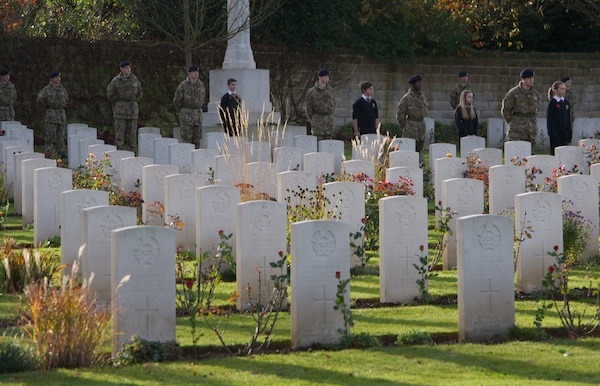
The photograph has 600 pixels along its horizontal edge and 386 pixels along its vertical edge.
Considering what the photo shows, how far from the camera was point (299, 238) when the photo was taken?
33.2 ft

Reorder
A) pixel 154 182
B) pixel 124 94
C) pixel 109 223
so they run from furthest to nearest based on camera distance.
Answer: pixel 124 94, pixel 154 182, pixel 109 223

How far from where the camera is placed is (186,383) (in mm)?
8875

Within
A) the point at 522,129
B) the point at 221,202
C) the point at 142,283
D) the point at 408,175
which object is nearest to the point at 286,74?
the point at 522,129

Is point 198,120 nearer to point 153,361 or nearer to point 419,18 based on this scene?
point 419,18

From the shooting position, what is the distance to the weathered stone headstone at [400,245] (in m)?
12.0

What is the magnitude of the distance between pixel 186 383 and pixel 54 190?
22.7ft

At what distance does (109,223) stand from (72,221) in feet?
5.12

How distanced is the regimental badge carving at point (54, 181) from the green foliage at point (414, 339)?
20.3ft

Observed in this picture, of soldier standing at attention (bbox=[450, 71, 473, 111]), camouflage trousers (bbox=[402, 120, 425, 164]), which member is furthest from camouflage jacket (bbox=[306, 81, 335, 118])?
soldier standing at attention (bbox=[450, 71, 473, 111])

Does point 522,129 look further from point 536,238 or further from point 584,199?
point 536,238

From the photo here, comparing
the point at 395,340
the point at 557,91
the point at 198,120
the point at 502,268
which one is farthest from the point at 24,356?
the point at 198,120

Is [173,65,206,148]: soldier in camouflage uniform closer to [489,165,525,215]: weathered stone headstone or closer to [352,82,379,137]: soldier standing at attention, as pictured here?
[352,82,379,137]: soldier standing at attention

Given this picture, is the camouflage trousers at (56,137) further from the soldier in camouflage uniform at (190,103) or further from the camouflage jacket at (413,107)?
the camouflage jacket at (413,107)

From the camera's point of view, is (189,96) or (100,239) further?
(189,96)
